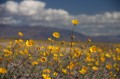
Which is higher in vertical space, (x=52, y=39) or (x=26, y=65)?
(x=52, y=39)

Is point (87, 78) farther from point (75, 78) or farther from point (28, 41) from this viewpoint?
point (28, 41)

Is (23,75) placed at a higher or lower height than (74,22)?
lower

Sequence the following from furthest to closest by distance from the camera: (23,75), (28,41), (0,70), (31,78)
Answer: (23,75) → (31,78) → (28,41) → (0,70)

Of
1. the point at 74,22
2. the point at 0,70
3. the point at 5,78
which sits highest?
the point at 74,22

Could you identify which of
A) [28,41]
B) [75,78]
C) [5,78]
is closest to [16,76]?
[75,78]

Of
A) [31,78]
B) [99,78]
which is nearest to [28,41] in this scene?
[31,78]

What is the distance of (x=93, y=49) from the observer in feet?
19.4

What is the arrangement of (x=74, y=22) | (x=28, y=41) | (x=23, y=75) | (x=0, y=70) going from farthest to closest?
(x=23, y=75) < (x=74, y=22) < (x=28, y=41) < (x=0, y=70)

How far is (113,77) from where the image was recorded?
27.2 feet

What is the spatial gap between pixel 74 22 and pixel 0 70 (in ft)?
6.58

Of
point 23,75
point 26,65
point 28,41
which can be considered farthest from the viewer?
point 26,65

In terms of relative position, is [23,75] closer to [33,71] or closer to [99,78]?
[33,71]

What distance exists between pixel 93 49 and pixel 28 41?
4.18 ft

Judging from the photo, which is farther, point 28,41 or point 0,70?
point 28,41
